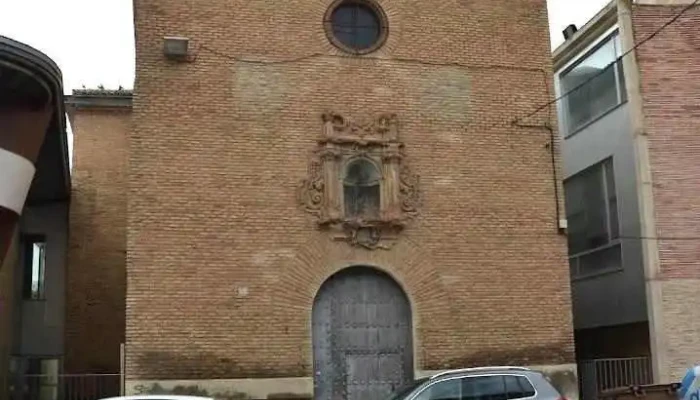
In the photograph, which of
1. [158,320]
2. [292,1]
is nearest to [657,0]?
[292,1]

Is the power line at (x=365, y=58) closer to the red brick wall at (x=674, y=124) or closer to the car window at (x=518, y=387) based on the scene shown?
the red brick wall at (x=674, y=124)

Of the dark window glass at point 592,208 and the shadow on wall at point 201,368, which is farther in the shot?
the dark window glass at point 592,208

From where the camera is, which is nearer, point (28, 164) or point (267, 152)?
point (28, 164)

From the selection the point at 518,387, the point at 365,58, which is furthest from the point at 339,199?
the point at 518,387

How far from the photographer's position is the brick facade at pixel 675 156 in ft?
56.9

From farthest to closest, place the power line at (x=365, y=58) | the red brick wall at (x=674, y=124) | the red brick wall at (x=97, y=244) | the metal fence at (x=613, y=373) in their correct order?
the red brick wall at (x=97, y=244) < the metal fence at (x=613, y=373) < the red brick wall at (x=674, y=124) < the power line at (x=365, y=58)

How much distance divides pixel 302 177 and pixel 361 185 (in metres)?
1.16

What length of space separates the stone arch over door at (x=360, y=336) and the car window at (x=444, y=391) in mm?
4000

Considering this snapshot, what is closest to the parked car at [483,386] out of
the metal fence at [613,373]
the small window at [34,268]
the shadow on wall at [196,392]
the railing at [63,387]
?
the shadow on wall at [196,392]

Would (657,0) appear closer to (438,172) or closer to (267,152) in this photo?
(438,172)

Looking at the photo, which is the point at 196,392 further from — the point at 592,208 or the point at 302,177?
the point at 592,208

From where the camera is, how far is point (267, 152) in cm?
1617

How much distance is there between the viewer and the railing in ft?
57.2

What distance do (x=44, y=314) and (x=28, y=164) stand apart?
7.58 metres
